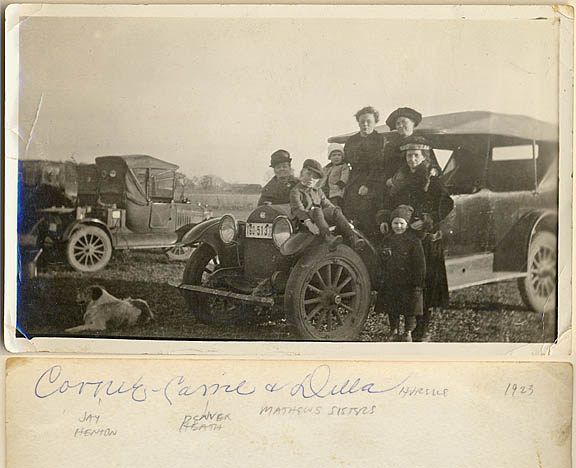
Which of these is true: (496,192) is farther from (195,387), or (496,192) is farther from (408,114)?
(195,387)

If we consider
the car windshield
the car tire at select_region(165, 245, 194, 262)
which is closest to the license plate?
the car tire at select_region(165, 245, 194, 262)

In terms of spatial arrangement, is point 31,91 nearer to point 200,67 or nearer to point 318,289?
point 200,67

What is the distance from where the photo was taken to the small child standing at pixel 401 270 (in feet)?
3.79

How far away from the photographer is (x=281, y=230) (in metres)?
1.16

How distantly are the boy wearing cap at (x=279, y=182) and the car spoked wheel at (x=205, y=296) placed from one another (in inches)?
5.0

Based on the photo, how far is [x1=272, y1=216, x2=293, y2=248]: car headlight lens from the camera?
1.16 metres

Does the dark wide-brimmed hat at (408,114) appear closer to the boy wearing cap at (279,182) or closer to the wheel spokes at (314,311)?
the boy wearing cap at (279,182)

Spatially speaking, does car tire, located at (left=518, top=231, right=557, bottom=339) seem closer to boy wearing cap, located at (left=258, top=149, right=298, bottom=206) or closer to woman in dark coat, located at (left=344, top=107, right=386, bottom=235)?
woman in dark coat, located at (left=344, top=107, right=386, bottom=235)

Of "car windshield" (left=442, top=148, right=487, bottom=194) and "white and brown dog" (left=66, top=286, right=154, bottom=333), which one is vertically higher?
"car windshield" (left=442, top=148, right=487, bottom=194)

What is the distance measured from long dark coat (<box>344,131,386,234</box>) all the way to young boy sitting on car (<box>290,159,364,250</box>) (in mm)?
20

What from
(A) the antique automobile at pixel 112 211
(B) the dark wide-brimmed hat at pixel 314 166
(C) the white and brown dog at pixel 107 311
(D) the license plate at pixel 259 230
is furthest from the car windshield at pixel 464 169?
(C) the white and brown dog at pixel 107 311

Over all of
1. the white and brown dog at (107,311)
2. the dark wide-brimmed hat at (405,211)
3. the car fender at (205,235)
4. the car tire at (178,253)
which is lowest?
the white and brown dog at (107,311)

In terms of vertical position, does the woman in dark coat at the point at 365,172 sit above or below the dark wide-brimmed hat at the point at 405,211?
Answer: above

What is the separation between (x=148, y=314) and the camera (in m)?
1.16
